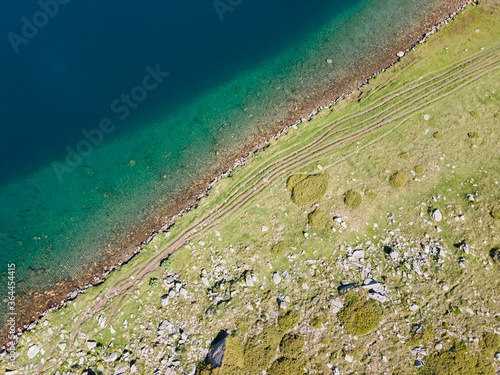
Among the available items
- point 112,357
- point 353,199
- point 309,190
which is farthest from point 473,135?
point 112,357

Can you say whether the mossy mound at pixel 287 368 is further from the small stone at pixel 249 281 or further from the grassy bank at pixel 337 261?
the small stone at pixel 249 281

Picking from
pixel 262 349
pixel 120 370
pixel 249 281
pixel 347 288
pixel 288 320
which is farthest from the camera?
pixel 249 281

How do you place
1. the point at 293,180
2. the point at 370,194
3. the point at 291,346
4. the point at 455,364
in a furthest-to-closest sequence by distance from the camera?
the point at 293,180 → the point at 370,194 → the point at 291,346 → the point at 455,364

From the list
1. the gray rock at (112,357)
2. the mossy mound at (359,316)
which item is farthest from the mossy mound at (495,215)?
the gray rock at (112,357)

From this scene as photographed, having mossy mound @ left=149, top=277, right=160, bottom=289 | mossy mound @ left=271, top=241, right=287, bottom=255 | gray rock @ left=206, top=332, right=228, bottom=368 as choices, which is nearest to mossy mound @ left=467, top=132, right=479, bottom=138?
mossy mound @ left=271, top=241, right=287, bottom=255

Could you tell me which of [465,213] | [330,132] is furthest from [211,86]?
[465,213]

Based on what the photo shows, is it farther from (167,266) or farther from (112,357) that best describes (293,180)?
(112,357)

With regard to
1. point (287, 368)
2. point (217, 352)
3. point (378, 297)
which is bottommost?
point (287, 368)
